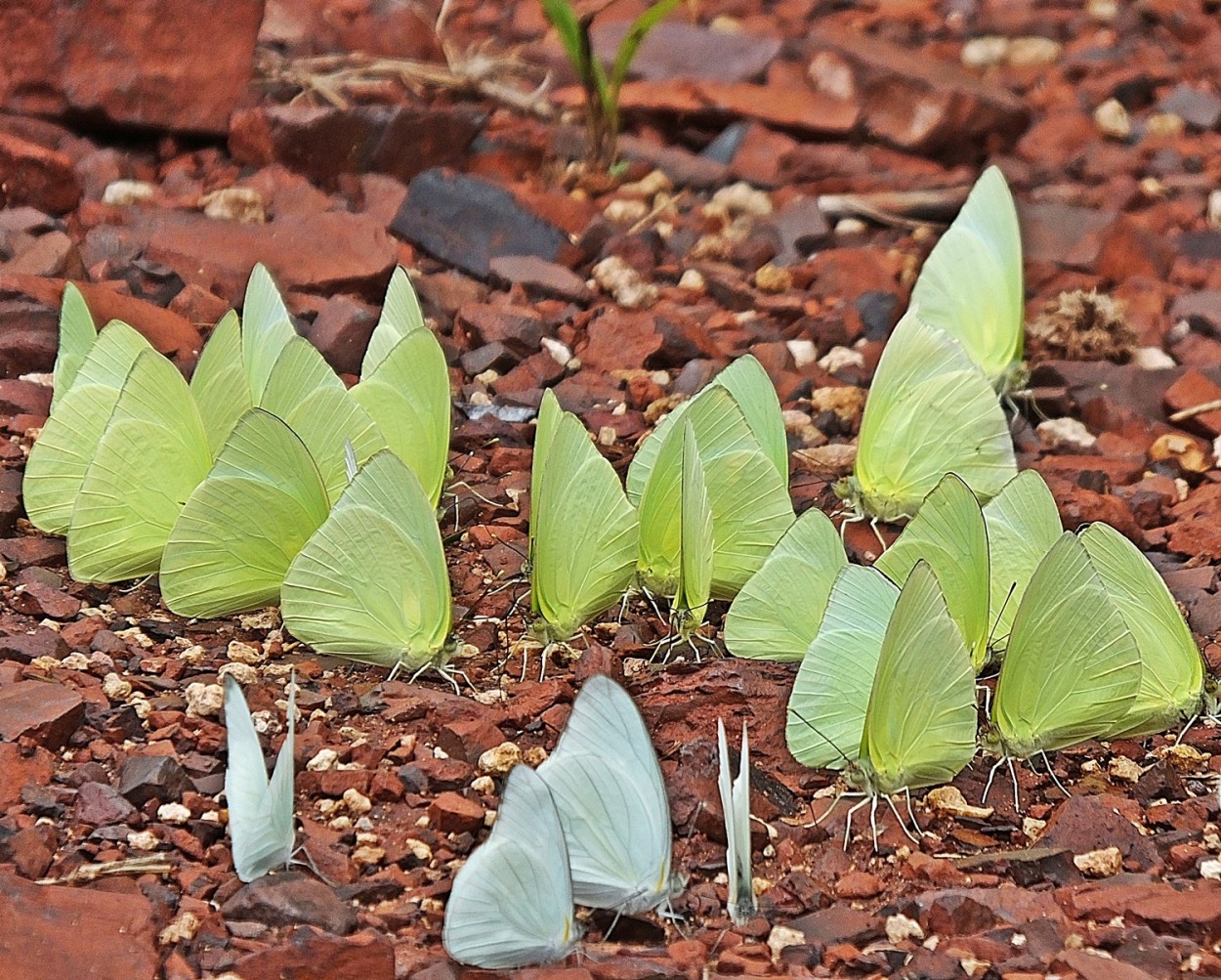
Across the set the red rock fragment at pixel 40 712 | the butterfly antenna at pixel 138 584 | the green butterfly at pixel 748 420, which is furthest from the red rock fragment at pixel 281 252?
the red rock fragment at pixel 40 712

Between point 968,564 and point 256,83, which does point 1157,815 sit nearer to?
point 968,564

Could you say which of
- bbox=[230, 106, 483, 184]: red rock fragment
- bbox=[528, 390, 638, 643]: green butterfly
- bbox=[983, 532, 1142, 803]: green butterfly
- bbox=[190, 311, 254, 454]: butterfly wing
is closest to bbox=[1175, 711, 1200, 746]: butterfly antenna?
bbox=[983, 532, 1142, 803]: green butterfly

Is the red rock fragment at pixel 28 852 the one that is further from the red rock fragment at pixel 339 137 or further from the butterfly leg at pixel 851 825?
the red rock fragment at pixel 339 137

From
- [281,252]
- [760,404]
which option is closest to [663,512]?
[760,404]

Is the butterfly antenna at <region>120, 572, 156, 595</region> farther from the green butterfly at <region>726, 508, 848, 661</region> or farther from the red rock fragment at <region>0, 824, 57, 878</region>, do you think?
the green butterfly at <region>726, 508, 848, 661</region>

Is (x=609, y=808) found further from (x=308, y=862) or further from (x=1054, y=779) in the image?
(x=1054, y=779)
